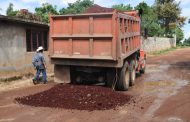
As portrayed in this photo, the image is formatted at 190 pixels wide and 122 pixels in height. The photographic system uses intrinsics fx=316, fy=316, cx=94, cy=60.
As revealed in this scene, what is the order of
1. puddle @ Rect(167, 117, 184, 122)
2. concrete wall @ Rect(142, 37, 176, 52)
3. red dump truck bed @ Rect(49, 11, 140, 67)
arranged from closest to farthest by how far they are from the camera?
puddle @ Rect(167, 117, 184, 122), red dump truck bed @ Rect(49, 11, 140, 67), concrete wall @ Rect(142, 37, 176, 52)

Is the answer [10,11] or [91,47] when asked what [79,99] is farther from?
[10,11]

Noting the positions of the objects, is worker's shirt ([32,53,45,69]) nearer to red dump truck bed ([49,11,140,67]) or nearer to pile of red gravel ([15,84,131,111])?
red dump truck bed ([49,11,140,67])

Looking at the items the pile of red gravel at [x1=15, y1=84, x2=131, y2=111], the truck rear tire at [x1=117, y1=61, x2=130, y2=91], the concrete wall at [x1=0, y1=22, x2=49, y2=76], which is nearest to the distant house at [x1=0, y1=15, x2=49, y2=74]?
the concrete wall at [x1=0, y1=22, x2=49, y2=76]

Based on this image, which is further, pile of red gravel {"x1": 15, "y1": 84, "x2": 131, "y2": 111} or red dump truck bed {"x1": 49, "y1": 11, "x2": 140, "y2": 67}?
red dump truck bed {"x1": 49, "y1": 11, "x2": 140, "y2": 67}

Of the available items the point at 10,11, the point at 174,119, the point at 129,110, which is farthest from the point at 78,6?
the point at 174,119

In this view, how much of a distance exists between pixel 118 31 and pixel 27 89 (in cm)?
441

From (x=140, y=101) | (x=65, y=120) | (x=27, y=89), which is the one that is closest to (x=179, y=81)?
(x=140, y=101)

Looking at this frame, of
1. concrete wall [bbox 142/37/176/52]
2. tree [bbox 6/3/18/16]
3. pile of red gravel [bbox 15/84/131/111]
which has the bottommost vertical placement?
pile of red gravel [bbox 15/84/131/111]

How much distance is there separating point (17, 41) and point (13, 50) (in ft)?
1.94

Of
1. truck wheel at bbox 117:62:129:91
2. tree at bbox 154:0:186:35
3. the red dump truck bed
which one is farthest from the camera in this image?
tree at bbox 154:0:186:35

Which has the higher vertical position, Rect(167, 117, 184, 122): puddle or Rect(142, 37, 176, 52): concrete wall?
Rect(142, 37, 176, 52): concrete wall

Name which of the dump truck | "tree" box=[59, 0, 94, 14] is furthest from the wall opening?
"tree" box=[59, 0, 94, 14]

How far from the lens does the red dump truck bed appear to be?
1052cm

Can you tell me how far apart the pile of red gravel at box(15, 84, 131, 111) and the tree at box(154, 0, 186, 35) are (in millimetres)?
45138
